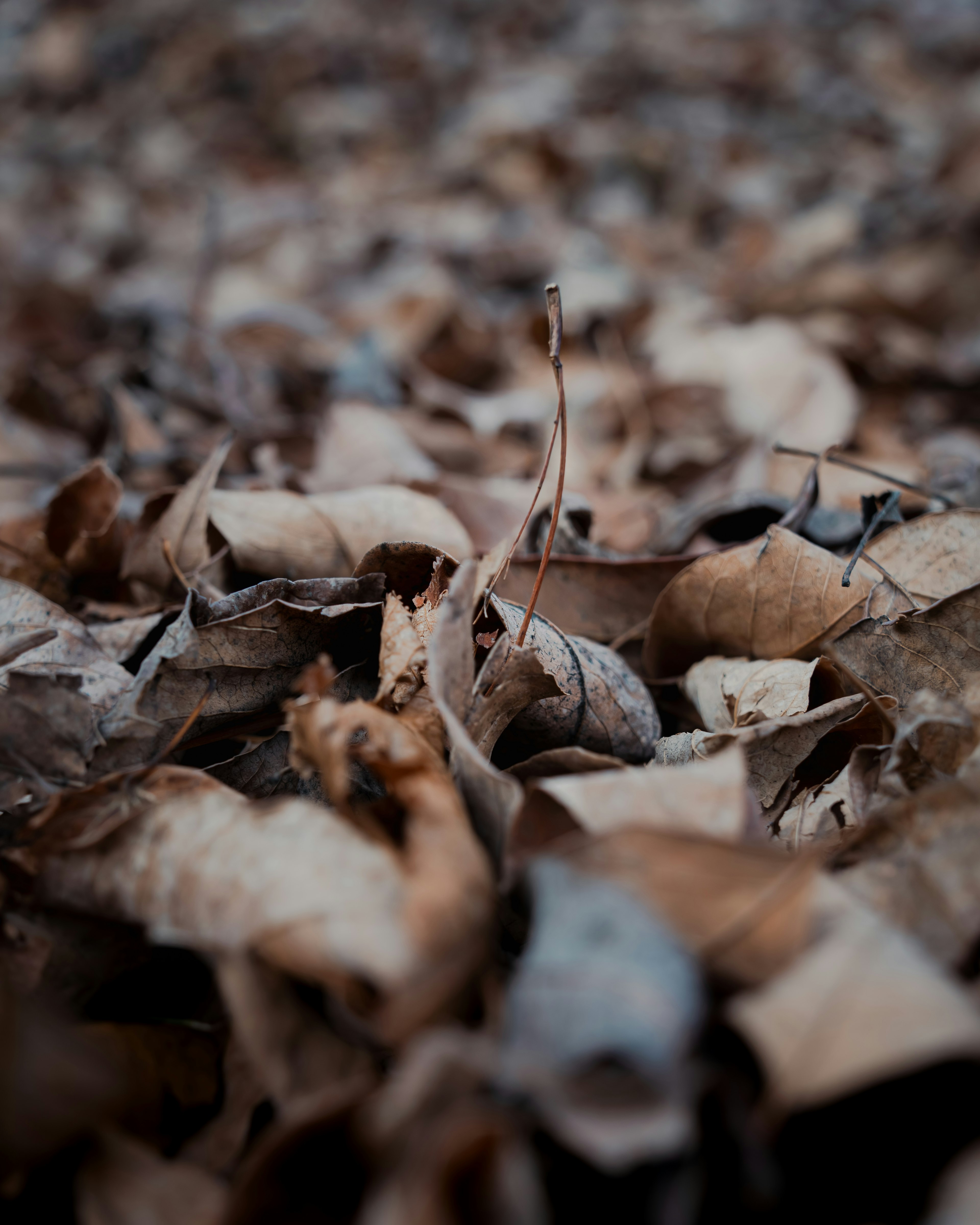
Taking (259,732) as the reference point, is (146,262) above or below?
below

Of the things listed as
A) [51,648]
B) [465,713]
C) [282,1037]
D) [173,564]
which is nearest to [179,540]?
[173,564]

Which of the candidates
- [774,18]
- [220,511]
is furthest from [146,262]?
[774,18]

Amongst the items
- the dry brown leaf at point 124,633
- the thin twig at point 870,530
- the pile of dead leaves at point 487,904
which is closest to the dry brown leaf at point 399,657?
the pile of dead leaves at point 487,904

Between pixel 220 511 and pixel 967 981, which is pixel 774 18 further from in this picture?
pixel 967 981

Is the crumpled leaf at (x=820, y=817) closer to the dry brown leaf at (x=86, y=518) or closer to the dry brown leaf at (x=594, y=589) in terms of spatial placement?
the dry brown leaf at (x=594, y=589)

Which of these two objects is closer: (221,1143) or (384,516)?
(221,1143)

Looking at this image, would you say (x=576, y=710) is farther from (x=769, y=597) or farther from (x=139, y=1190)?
(x=139, y=1190)

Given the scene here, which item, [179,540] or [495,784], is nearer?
[495,784]
